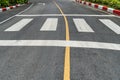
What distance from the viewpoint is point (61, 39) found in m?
10.4

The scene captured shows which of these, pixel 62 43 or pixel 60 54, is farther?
pixel 62 43

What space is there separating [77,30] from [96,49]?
386 cm

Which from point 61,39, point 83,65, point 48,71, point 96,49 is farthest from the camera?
point 61,39

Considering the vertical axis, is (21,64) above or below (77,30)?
above

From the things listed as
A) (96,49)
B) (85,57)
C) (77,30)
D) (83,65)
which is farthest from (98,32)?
(83,65)

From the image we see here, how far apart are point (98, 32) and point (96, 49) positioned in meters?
3.42

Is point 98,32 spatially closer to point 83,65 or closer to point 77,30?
point 77,30

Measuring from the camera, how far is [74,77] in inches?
239

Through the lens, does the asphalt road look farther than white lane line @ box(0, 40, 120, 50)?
No

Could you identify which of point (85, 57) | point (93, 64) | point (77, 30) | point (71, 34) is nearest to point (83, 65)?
point (93, 64)

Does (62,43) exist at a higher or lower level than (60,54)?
lower

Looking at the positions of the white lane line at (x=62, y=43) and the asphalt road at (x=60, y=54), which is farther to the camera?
the white lane line at (x=62, y=43)

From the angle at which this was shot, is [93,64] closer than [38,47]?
Yes

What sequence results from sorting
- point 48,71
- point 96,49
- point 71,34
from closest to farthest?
point 48,71, point 96,49, point 71,34
